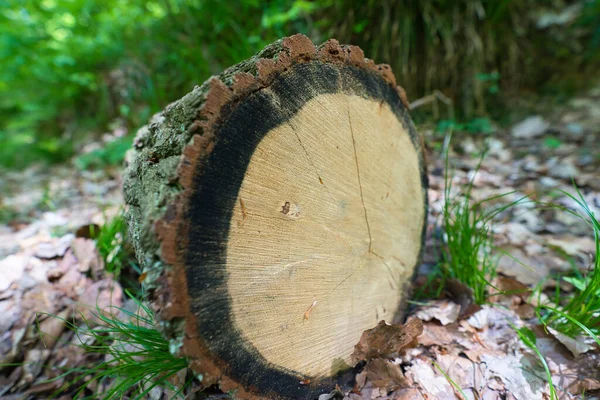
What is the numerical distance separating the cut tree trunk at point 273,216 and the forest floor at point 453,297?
0.94 feet

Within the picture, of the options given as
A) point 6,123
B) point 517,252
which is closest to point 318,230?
point 517,252

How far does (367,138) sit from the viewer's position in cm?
124

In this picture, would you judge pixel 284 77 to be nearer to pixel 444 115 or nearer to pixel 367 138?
pixel 367 138

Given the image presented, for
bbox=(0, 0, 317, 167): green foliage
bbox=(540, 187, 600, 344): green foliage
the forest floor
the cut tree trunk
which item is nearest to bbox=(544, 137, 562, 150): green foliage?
the forest floor

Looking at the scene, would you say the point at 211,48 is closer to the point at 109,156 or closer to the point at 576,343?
the point at 109,156

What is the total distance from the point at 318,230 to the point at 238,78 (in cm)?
52

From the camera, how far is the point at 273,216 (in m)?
0.96

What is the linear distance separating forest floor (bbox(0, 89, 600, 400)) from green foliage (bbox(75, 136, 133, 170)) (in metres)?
0.52

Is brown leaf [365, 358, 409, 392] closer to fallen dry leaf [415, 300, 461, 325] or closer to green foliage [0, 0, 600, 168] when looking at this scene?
fallen dry leaf [415, 300, 461, 325]

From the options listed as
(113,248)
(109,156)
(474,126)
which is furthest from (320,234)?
(109,156)

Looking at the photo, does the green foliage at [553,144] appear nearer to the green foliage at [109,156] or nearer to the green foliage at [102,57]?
the green foliage at [102,57]

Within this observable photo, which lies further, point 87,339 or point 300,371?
point 87,339

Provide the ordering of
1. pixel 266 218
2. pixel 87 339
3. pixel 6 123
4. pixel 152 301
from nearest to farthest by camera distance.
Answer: pixel 152 301, pixel 266 218, pixel 87 339, pixel 6 123

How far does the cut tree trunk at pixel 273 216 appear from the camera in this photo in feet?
2.67
